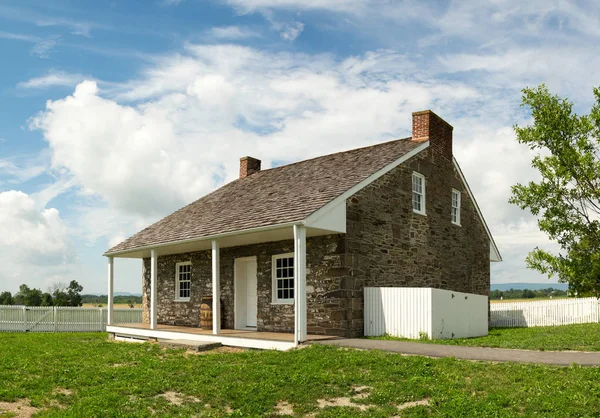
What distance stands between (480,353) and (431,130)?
33.2 ft

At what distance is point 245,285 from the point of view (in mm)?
19344

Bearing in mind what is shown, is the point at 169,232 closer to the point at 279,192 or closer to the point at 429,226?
the point at 279,192

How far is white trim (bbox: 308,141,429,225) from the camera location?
14602mm

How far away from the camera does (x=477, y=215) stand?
77.9ft

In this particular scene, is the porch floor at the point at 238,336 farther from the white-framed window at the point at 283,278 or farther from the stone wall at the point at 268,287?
the white-framed window at the point at 283,278

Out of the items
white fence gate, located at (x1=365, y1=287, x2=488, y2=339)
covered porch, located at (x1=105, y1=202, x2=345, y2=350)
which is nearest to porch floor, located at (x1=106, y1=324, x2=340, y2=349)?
covered porch, located at (x1=105, y1=202, x2=345, y2=350)

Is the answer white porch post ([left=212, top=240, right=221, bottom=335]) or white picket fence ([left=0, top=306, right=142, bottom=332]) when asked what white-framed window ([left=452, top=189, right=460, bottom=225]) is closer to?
white porch post ([left=212, top=240, right=221, bottom=335])

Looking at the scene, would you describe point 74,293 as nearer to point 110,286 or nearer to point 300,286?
point 110,286

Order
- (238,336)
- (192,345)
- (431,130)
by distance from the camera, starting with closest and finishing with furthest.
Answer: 1. (192,345)
2. (238,336)
3. (431,130)

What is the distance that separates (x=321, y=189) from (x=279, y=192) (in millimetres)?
2386

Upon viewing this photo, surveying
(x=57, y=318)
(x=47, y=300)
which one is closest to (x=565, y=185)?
(x=57, y=318)

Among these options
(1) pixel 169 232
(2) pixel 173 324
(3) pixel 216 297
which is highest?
(1) pixel 169 232

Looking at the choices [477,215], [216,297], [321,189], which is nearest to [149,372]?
[216,297]

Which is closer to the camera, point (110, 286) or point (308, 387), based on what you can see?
point (308, 387)
